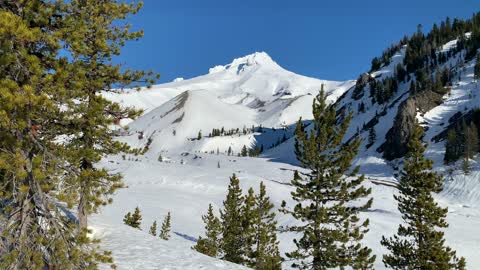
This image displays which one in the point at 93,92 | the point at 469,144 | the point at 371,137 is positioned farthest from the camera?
the point at 371,137

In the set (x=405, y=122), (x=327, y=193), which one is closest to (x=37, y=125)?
(x=327, y=193)

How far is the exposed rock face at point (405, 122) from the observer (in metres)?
152

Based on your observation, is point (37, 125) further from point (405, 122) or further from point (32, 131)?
point (405, 122)

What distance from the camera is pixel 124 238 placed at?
20188 mm

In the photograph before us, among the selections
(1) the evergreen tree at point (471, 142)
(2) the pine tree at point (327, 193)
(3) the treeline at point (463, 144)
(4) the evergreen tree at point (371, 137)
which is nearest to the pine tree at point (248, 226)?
(2) the pine tree at point (327, 193)

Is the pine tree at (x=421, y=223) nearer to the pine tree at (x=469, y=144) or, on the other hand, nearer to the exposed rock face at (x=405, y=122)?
the pine tree at (x=469, y=144)

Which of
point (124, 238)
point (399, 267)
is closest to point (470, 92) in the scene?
point (399, 267)

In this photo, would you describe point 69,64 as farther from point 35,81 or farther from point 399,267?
point 399,267

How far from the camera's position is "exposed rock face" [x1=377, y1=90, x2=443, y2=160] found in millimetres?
151500

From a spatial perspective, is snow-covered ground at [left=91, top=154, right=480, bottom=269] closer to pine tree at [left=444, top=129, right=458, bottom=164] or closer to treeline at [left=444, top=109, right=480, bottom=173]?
treeline at [left=444, top=109, right=480, bottom=173]

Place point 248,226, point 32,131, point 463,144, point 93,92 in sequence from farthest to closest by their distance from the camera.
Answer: point 463,144
point 248,226
point 93,92
point 32,131

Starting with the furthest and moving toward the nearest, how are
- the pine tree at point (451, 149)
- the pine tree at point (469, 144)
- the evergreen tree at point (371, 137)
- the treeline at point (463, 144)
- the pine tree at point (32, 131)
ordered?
the evergreen tree at point (371, 137)
the pine tree at point (451, 149)
the treeline at point (463, 144)
the pine tree at point (469, 144)
the pine tree at point (32, 131)

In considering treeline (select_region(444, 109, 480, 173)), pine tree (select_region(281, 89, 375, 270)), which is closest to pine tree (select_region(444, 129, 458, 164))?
treeline (select_region(444, 109, 480, 173))

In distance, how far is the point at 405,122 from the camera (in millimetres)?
156875
